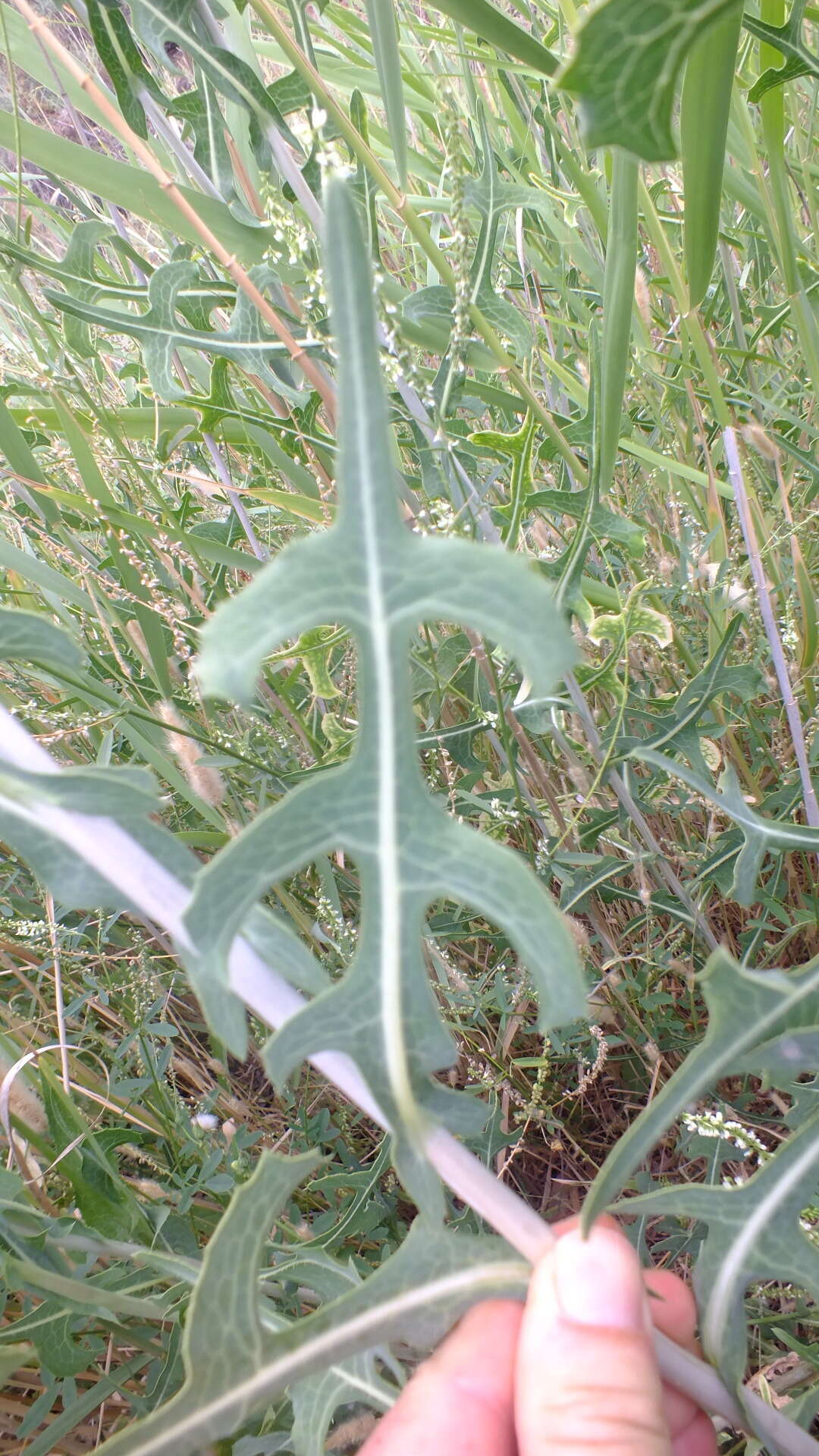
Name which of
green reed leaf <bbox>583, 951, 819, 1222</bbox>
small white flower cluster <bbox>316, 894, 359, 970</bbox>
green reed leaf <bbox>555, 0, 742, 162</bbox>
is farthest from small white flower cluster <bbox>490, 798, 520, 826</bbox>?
green reed leaf <bbox>555, 0, 742, 162</bbox>

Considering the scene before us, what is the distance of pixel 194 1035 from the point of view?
117 cm

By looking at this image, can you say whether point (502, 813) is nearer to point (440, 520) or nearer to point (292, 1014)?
point (440, 520)

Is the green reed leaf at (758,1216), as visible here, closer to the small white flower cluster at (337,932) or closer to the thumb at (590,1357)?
the thumb at (590,1357)

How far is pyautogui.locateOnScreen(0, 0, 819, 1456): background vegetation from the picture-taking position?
0.57 m

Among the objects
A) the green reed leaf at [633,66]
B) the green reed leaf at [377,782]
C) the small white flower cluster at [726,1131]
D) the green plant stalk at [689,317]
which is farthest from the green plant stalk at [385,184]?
the small white flower cluster at [726,1131]

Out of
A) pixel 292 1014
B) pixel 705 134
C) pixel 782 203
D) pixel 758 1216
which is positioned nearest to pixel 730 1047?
pixel 758 1216

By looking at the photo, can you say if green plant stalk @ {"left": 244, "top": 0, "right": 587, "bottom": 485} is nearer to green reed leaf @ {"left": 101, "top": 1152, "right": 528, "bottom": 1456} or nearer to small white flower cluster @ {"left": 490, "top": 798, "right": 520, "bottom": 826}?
small white flower cluster @ {"left": 490, "top": 798, "right": 520, "bottom": 826}

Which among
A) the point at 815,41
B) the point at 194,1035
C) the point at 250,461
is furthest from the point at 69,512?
the point at 815,41

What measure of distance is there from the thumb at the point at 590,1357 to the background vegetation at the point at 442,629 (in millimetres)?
40

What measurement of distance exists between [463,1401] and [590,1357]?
0.10 m

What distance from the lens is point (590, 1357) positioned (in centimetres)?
43

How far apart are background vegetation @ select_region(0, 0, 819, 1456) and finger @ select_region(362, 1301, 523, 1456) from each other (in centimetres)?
4

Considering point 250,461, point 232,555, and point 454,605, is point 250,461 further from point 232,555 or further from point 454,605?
point 454,605

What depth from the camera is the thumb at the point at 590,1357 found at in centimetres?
42
